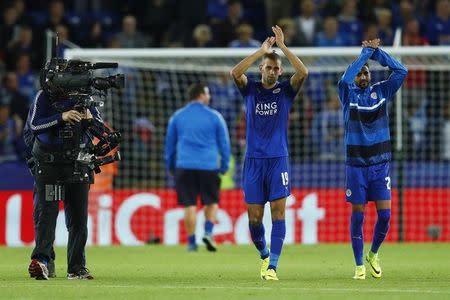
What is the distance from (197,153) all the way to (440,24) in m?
7.25

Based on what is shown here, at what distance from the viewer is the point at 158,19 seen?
82.4 ft

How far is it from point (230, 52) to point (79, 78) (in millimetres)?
7777

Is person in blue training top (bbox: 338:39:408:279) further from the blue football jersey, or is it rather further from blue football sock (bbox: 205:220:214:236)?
blue football sock (bbox: 205:220:214:236)

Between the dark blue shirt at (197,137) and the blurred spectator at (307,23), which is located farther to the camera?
the blurred spectator at (307,23)

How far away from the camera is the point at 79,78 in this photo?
1234 cm

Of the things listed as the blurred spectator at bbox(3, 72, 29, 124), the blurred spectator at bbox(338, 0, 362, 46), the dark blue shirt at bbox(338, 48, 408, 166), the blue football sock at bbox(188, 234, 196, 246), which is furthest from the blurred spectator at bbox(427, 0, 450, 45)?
the dark blue shirt at bbox(338, 48, 408, 166)

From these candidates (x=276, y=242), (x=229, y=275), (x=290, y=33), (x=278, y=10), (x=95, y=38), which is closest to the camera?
(x=276, y=242)

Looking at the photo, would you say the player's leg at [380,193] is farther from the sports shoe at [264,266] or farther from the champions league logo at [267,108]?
the champions league logo at [267,108]

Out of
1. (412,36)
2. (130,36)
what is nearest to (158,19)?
(130,36)

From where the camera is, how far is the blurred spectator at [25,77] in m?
23.3

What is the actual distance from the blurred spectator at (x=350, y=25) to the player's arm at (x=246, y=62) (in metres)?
10.9

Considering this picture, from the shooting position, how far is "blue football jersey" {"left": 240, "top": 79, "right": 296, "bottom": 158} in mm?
13203

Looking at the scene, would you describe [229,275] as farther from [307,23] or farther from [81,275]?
[307,23]

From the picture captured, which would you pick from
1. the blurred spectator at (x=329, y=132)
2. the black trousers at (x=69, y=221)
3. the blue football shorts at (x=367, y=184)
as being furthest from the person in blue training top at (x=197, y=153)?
Result: the black trousers at (x=69, y=221)
